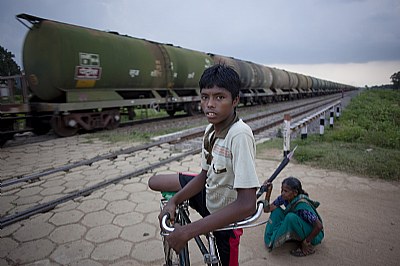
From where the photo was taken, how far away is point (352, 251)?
2.14 m

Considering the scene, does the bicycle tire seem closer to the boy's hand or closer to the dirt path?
the boy's hand

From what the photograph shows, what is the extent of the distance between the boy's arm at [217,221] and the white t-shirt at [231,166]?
0.24 ft

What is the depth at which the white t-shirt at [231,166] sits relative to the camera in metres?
1.17

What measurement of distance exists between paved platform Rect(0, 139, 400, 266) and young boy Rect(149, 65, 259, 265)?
94 centimetres

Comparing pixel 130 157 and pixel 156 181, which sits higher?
pixel 156 181

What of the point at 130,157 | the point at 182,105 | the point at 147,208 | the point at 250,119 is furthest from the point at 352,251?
the point at 182,105

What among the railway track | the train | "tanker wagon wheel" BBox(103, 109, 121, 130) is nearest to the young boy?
the railway track

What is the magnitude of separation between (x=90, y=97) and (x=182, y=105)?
504 cm

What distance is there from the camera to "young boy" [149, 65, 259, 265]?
112 cm

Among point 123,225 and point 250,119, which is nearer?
point 123,225

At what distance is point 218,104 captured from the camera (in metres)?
1.28

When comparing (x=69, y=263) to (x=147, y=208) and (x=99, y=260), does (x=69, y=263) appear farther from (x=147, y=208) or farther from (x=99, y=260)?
(x=147, y=208)

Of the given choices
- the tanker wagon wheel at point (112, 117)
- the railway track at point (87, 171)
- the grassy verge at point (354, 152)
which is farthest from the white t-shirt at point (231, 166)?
the tanker wagon wheel at point (112, 117)

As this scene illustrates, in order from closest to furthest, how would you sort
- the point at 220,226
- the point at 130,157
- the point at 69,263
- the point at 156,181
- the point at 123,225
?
the point at 220,226
the point at 156,181
the point at 69,263
the point at 123,225
the point at 130,157
